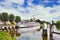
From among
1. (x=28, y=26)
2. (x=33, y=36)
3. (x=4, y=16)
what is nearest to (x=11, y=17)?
(x=4, y=16)

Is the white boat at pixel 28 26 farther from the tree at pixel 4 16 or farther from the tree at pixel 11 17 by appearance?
the tree at pixel 4 16

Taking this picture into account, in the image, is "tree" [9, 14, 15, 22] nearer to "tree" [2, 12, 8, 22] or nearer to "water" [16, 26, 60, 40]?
"tree" [2, 12, 8, 22]

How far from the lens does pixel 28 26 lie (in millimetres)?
5648

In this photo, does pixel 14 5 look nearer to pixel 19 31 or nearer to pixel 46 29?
pixel 19 31

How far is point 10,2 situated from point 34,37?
4.07 feet

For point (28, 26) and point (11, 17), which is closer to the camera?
point (11, 17)

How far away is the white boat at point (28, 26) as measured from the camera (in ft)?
18.2

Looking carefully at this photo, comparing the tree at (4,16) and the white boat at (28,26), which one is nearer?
the tree at (4,16)

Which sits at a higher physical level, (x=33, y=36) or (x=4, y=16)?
(x=4, y=16)

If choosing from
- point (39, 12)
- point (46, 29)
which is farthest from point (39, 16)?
point (46, 29)

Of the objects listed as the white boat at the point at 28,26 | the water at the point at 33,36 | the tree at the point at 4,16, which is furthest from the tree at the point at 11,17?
the water at the point at 33,36

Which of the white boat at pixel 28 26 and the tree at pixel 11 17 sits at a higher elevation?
the tree at pixel 11 17

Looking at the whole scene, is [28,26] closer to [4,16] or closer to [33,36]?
[33,36]

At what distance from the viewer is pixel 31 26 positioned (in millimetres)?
5668
